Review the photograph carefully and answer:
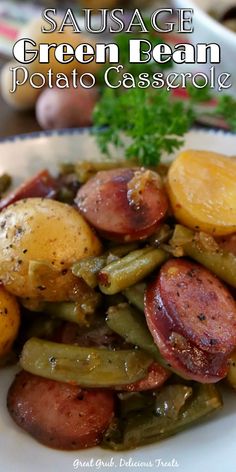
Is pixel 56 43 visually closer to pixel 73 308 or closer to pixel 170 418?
pixel 73 308

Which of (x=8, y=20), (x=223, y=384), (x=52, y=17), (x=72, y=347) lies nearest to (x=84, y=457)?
(x=72, y=347)

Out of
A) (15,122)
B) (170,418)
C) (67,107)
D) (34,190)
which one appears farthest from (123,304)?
(15,122)

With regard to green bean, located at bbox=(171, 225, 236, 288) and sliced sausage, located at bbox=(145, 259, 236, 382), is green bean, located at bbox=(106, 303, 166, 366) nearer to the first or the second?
sliced sausage, located at bbox=(145, 259, 236, 382)

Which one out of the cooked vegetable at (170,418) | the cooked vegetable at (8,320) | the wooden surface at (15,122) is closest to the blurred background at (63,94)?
the wooden surface at (15,122)

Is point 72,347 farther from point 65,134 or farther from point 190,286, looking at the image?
point 65,134

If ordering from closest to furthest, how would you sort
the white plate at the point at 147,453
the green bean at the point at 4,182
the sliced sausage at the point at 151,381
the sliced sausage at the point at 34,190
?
1. the white plate at the point at 147,453
2. the sliced sausage at the point at 151,381
3. the sliced sausage at the point at 34,190
4. the green bean at the point at 4,182

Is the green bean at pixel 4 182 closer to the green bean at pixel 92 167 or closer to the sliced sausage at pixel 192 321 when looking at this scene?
the green bean at pixel 92 167
